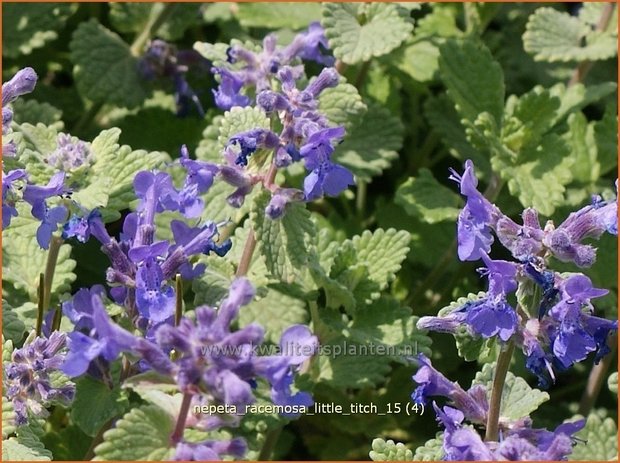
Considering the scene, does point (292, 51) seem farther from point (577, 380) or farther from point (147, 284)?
point (577, 380)

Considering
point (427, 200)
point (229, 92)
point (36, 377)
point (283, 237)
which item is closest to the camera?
point (36, 377)

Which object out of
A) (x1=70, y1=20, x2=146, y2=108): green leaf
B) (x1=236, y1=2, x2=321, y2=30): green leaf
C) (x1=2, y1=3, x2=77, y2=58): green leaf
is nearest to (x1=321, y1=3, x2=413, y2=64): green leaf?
(x1=236, y1=2, x2=321, y2=30): green leaf

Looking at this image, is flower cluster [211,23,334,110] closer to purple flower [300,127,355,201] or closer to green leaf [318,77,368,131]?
green leaf [318,77,368,131]

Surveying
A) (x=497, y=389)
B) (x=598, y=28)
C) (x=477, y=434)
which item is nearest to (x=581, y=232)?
(x=497, y=389)

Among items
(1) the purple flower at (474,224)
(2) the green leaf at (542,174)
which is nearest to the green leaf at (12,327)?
(1) the purple flower at (474,224)

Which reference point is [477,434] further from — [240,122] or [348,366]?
[240,122]
